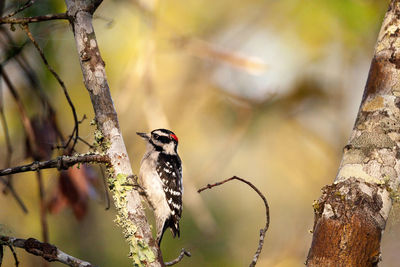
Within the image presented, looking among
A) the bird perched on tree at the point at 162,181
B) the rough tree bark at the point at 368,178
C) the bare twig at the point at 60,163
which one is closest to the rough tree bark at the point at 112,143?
the bare twig at the point at 60,163

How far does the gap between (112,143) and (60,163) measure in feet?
0.90

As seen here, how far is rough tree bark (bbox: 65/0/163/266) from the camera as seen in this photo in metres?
2.27

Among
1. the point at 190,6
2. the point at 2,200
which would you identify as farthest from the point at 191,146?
the point at 2,200

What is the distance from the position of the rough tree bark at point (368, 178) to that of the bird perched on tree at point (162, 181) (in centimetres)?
240

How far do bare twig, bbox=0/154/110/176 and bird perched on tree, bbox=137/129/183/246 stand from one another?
2.17 metres

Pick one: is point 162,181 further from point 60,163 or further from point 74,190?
point 60,163

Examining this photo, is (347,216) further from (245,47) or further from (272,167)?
(272,167)

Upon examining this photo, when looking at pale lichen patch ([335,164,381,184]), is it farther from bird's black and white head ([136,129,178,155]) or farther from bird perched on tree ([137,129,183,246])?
bird's black and white head ([136,129,178,155])

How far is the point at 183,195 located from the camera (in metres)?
5.01

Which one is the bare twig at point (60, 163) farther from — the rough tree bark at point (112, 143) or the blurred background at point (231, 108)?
the blurred background at point (231, 108)

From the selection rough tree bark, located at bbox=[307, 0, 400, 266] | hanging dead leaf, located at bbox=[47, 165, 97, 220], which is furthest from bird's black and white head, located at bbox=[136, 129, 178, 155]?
rough tree bark, located at bbox=[307, 0, 400, 266]

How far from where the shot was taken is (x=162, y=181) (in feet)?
15.2

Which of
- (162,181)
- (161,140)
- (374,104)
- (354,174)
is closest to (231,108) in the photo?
(161,140)

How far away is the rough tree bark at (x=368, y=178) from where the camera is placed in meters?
2.19
